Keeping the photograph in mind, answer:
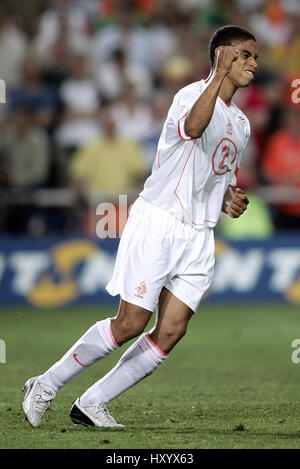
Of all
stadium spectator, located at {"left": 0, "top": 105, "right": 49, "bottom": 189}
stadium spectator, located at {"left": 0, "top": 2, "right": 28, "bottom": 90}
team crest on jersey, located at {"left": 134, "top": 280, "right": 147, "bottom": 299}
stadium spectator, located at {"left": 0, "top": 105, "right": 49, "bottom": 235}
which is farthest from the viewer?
stadium spectator, located at {"left": 0, "top": 2, "right": 28, "bottom": 90}

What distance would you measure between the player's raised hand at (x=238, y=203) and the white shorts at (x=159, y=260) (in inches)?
8.6

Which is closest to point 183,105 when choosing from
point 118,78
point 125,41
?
point 118,78

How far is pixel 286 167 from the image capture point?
12.8 m

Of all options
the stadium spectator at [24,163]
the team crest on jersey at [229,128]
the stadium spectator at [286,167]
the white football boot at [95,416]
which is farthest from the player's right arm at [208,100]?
the stadium spectator at [286,167]

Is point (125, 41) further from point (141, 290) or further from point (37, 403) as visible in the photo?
point (37, 403)

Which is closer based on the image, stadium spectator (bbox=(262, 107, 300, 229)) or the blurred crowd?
the blurred crowd

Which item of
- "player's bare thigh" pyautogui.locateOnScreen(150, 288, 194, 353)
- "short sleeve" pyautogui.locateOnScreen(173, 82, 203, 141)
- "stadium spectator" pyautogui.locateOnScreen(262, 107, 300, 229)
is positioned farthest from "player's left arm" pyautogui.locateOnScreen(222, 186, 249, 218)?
"stadium spectator" pyautogui.locateOnScreen(262, 107, 300, 229)

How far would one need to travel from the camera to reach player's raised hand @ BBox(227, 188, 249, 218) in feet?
18.5

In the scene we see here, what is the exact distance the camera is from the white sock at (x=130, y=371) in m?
5.71

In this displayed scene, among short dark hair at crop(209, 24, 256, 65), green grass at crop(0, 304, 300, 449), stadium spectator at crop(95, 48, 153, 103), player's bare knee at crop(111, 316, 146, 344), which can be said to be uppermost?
short dark hair at crop(209, 24, 256, 65)

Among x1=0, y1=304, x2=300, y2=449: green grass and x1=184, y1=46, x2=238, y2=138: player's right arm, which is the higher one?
x1=184, y1=46, x2=238, y2=138: player's right arm

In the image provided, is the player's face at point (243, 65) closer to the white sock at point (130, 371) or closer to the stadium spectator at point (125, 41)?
the white sock at point (130, 371)

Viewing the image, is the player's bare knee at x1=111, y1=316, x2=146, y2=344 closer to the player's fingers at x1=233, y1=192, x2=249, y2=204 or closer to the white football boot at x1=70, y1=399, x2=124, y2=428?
the white football boot at x1=70, y1=399, x2=124, y2=428

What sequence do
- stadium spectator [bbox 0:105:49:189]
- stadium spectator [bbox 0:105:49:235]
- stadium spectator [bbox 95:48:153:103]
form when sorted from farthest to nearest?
1. stadium spectator [bbox 95:48:153:103]
2. stadium spectator [bbox 0:105:49:189]
3. stadium spectator [bbox 0:105:49:235]
